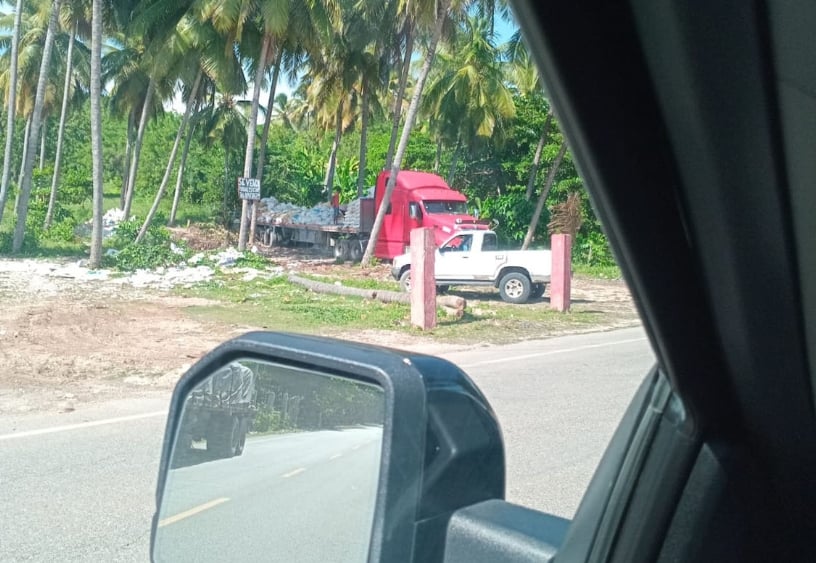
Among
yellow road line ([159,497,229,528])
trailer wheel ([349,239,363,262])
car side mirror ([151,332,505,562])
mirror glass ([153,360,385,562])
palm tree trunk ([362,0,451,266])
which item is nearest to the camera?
car side mirror ([151,332,505,562])

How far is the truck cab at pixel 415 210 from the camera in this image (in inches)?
1068

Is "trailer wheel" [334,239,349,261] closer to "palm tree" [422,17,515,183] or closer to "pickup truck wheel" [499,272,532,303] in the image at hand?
"palm tree" [422,17,515,183]


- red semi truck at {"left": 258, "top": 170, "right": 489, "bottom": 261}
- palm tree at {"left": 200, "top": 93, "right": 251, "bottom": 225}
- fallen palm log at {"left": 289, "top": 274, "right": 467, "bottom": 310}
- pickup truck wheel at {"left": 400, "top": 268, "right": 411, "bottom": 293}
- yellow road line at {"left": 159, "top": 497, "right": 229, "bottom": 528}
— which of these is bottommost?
fallen palm log at {"left": 289, "top": 274, "right": 467, "bottom": 310}

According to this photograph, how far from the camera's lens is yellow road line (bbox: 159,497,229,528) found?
2326mm

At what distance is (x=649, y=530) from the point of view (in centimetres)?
175

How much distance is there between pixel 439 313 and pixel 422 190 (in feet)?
36.3

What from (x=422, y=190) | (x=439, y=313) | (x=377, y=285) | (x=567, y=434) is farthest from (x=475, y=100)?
(x=567, y=434)

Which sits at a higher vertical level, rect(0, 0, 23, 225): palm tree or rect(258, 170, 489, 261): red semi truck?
rect(0, 0, 23, 225): palm tree

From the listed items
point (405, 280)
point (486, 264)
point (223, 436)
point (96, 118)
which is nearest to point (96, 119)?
point (96, 118)

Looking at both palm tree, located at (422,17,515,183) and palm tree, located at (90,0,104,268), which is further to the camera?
palm tree, located at (422,17,515,183)

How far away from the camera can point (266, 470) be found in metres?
2.29

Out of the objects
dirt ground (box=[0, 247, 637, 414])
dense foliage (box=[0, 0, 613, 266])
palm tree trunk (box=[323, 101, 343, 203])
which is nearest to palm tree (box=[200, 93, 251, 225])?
dense foliage (box=[0, 0, 613, 266])

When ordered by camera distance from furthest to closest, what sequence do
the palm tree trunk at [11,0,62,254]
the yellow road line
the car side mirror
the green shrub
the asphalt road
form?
1. the palm tree trunk at [11,0,62,254]
2. the green shrub
3. the yellow road line
4. the asphalt road
5. the car side mirror

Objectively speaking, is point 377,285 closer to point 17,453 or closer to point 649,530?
point 17,453
